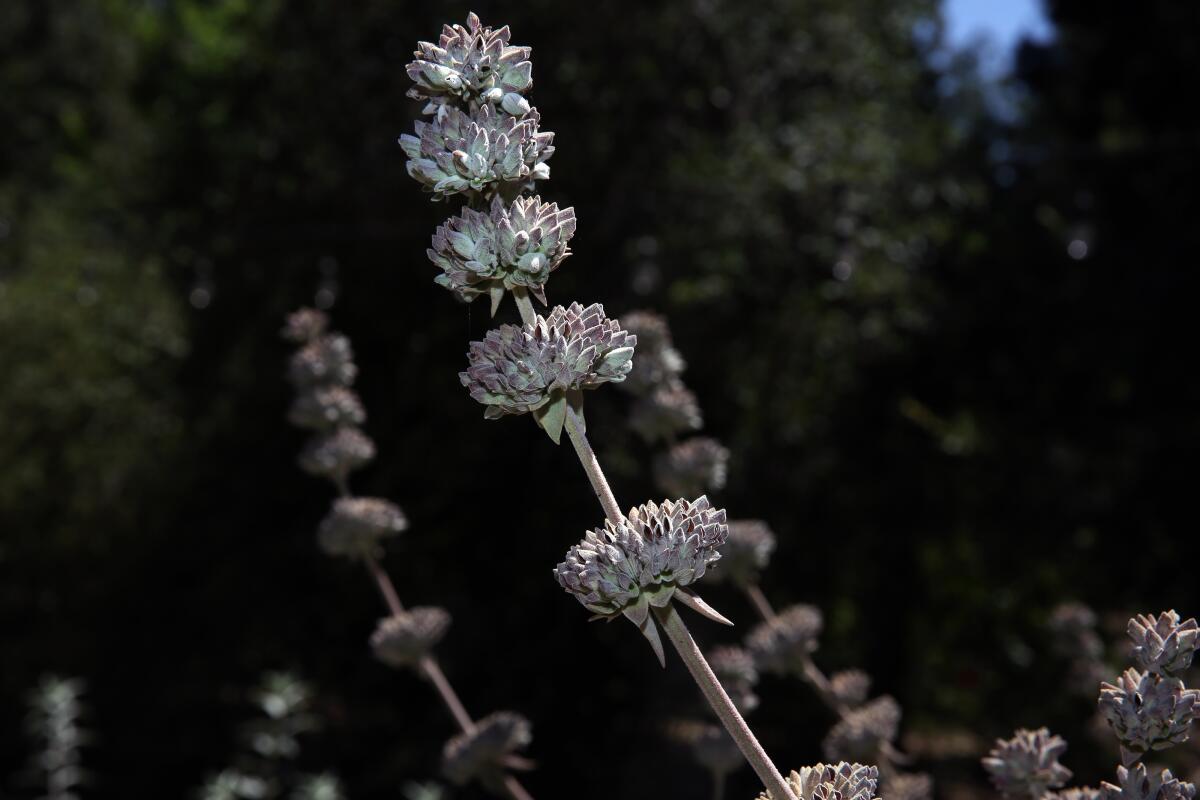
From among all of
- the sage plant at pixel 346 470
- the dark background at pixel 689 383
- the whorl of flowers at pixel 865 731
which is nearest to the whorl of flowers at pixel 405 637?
the sage plant at pixel 346 470

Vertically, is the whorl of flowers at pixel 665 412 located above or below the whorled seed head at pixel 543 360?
above

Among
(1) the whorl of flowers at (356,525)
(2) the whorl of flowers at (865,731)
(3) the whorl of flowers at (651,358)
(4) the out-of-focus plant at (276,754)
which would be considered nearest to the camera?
(2) the whorl of flowers at (865,731)

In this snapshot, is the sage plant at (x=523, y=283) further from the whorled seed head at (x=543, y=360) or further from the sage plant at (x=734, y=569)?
the sage plant at (x=734, y=569)

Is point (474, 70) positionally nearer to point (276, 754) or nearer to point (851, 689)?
point (851, 689)

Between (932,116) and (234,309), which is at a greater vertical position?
(234,309)

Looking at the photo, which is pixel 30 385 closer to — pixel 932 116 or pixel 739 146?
pixel 739 146

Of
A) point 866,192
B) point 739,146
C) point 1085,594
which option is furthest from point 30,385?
point 1085,594

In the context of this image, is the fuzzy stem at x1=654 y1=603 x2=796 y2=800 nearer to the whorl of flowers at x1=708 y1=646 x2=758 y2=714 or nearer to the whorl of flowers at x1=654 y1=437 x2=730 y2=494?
the whorl of flowers at x1=708 y1=646 x2=758 y2=714
